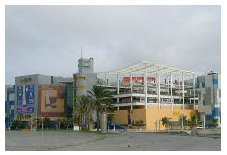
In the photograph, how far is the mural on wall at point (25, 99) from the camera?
408ft

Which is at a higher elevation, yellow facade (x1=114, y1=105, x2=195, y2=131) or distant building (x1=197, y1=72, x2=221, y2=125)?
distant building (x1=197, y1=72, x2=221, y2=125)

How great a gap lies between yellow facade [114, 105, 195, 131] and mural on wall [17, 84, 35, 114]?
1061 inches

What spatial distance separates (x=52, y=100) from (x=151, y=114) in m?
32.7

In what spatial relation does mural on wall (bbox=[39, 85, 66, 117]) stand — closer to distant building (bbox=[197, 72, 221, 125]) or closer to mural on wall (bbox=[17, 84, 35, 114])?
mural on wall (bbox=[17, 84, 35, 114])

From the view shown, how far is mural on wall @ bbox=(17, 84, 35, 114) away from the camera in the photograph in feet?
408

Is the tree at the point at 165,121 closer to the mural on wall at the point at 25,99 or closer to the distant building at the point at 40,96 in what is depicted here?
the distant building at the point at 40,96

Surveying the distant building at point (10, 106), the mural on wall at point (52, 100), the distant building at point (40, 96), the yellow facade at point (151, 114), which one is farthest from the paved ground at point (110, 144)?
the distant building at point (10, 106)

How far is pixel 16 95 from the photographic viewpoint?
12962 centimetres

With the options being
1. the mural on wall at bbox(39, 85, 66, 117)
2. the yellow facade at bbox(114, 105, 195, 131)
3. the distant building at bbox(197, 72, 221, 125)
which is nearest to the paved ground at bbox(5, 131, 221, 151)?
the yellow facade at bbox(114, 105, 195, 131)

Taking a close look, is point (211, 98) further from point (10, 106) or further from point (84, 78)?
point (10, 106)

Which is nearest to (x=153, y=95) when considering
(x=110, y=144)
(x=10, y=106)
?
(x=10, y=106)

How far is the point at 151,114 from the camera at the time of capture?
110 meters
